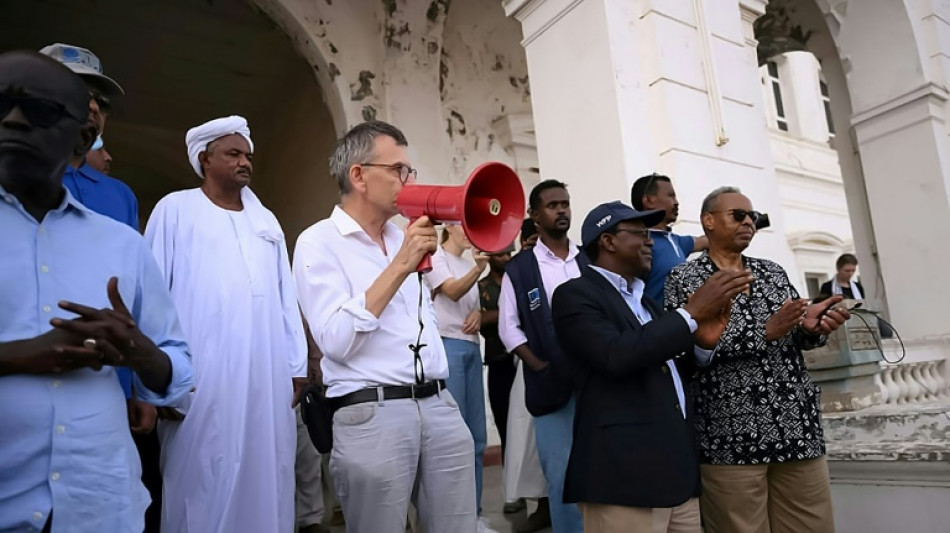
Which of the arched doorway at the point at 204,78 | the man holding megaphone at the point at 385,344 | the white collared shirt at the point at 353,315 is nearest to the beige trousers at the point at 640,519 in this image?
the man holding megaphone at the point at 385,344

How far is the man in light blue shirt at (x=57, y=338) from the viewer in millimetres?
1194

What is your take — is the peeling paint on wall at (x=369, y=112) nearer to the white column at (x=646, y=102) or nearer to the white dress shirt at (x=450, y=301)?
the white column at (x=646, y=102)

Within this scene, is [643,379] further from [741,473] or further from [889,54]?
[889,54]

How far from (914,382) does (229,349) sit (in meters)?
4.83

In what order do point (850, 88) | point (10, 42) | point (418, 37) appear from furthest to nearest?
point (850, 88) → point (10, 42) → point (418, 37)

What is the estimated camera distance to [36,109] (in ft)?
4.13

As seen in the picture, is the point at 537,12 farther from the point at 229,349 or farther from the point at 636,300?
the point at 229,349

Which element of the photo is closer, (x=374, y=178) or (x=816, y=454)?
(x=374, y=178)

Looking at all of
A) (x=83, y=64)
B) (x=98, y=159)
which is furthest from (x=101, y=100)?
(x=98, y=159)

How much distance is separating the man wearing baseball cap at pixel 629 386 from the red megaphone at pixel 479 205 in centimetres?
34

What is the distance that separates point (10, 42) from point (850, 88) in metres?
8.21

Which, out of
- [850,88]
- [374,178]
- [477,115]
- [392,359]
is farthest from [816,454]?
[850,88]

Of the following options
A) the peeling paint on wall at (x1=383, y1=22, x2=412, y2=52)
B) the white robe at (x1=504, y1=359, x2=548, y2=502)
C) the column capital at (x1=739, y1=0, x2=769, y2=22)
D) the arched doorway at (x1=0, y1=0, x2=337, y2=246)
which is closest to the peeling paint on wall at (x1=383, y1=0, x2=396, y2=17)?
the peeling paint on wall at (x1=383, y1=22, x2=412, y2=52)

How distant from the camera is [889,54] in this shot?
267 inches
